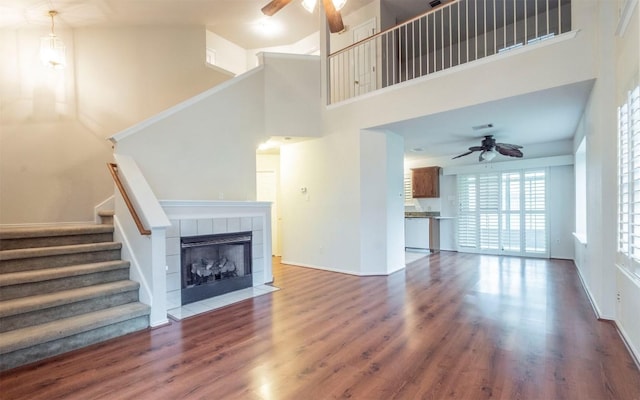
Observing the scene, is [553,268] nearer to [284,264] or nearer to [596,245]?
[596,245]

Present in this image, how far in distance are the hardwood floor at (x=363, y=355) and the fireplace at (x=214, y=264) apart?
1.71ft

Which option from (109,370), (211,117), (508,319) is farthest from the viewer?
(211,117)

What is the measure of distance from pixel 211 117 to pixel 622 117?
4.86 m

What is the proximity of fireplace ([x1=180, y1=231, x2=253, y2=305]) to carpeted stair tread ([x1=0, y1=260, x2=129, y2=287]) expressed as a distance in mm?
722

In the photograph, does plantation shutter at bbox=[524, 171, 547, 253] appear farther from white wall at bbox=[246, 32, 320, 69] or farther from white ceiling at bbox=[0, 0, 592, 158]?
white wall at bbox=[246, 32, 320, 69]

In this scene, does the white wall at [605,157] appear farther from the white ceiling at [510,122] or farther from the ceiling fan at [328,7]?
the ceiling fan at [328,7]

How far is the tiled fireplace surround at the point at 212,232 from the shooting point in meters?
3.72

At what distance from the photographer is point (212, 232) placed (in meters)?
4.15

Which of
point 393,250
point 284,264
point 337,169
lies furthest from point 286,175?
point 393,250

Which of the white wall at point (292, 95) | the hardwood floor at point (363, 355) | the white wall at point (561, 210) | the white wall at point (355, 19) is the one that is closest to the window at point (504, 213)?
the white wall at point (561, 210)

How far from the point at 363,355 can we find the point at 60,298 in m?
2.75

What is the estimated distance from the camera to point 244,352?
2.62 m

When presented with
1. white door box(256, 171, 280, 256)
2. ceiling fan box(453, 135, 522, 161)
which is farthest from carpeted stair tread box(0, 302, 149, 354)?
ceiling fan box(453, 135, 522, 161)

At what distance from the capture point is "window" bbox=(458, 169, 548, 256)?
6.94 metres
